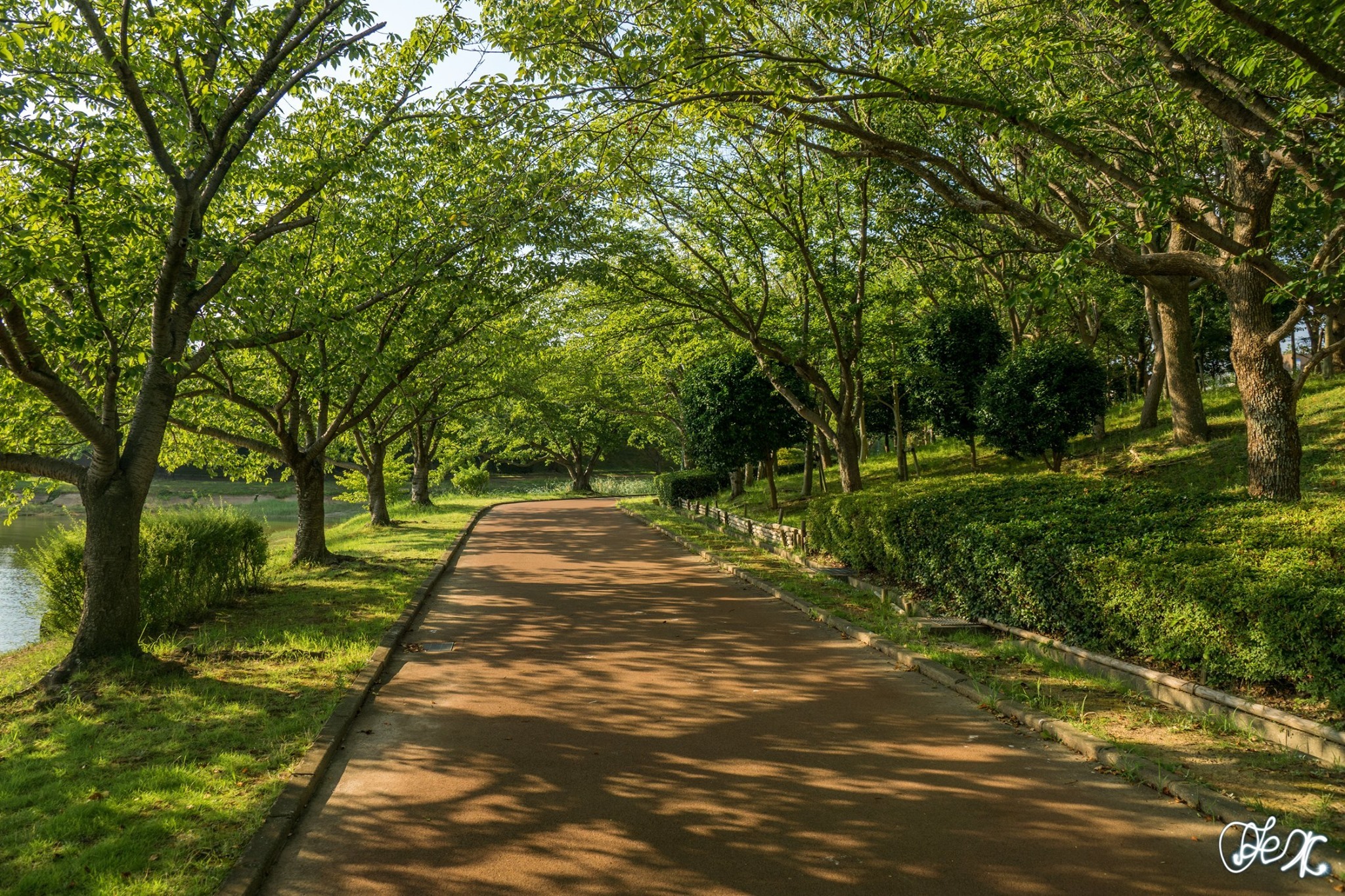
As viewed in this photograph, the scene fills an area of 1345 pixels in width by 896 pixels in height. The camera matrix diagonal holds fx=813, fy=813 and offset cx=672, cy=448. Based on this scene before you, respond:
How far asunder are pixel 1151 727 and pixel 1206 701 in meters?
0.45

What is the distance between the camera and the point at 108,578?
7820 millimetres

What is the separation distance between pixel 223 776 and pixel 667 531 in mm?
16207

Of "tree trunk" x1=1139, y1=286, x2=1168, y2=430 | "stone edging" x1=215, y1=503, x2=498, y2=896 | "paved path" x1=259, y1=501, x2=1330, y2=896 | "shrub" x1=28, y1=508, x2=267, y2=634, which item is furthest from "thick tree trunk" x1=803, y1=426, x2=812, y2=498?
"stone edging" x1=215, y1=503, x2=498, y2=896

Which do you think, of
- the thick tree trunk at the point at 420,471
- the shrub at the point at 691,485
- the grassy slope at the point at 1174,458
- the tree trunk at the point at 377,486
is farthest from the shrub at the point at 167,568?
the thick tree trunk at the point at 420,471

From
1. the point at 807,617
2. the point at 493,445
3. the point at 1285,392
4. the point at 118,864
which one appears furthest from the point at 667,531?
the point at 493,445

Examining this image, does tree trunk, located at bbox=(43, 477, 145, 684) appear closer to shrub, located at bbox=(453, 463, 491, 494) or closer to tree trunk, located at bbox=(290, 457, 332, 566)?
tree trunk, located at bbox=(290, 457, 332, 566)

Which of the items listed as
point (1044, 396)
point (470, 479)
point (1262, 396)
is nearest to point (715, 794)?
point (1262, 396)

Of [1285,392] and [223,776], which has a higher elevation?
[1285,392]

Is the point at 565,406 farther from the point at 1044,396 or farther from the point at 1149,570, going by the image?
the point at 1149,570

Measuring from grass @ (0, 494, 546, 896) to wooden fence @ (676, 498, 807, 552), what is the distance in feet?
23.3

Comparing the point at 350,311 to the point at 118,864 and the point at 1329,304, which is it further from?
the point at 1329,304

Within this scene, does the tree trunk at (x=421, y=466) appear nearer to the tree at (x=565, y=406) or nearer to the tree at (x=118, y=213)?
the tree at (x=565, y=406)

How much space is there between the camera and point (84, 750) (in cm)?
567

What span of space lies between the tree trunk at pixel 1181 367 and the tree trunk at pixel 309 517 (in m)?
16.0
